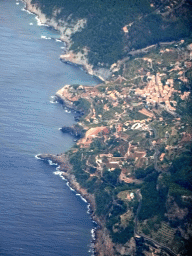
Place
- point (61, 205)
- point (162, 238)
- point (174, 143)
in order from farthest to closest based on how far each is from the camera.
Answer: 1. point (174, 143)
2. point (61, 205)
3. point (162, 238)

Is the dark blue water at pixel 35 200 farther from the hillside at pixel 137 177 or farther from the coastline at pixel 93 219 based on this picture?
the hillside at pixel 137 177

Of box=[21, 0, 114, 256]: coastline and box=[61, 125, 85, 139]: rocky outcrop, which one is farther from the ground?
box=[61, 125, 85, 139]: rocky outcrop

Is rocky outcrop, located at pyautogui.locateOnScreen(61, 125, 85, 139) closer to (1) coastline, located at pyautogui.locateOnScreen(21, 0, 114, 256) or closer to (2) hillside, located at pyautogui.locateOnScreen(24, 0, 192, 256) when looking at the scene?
(2) hillside, located at pyautogui.locateOnScreen(24, 0, 192, 256)

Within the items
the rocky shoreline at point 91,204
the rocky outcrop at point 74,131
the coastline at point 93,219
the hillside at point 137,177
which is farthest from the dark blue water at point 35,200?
the hillside at point 137,177

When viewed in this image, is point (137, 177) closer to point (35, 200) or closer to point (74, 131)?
point (35, 200)

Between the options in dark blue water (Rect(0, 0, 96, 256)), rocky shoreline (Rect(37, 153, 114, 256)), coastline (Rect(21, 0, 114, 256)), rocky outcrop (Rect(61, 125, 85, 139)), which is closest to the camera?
dark blue water (Rect(0, 0, 96, 256))

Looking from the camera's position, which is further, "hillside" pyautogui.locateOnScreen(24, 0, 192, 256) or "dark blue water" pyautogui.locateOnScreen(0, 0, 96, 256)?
"hillside" pyautogui.locateOnScreen(24, 0, 192, 256)

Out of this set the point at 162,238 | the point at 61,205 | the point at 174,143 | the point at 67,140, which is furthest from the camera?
the point at 67,140

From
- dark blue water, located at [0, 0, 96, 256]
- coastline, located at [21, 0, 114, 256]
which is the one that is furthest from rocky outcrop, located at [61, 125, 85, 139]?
coastline, located at [21, 0, 114, 256]

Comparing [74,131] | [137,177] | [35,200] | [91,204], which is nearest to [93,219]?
[91,204]

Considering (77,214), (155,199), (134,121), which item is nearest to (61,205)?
(77,214)

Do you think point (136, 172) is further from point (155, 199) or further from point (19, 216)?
point (19, 216)
